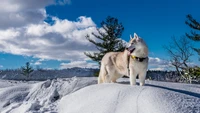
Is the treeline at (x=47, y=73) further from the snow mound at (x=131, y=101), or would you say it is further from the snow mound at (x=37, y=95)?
the snow mound at (x=131, y=101)

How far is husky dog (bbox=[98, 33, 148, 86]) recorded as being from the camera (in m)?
7.17

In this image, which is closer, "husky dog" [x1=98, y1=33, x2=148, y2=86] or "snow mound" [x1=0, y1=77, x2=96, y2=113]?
"husky dog" [x1=98, y1=33, x2=148, y2=86]

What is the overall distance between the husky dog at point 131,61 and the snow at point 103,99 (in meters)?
0.43

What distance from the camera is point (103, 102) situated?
6.40 m

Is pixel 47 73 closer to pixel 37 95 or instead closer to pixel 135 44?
pixel 37 95

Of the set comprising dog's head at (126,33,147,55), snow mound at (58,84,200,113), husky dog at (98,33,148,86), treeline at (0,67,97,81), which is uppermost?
treeline at (0,67,97,81)

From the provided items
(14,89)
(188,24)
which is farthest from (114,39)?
(14,89)

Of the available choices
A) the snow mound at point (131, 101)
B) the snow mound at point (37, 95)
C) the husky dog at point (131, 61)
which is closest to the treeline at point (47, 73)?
the snow mound at point (37, 95)

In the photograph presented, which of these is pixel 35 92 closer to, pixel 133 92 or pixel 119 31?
pixel 133 92

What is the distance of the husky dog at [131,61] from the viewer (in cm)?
717

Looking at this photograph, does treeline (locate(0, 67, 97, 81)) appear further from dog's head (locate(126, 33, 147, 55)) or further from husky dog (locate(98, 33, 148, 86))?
dog's head (locate(126, 33, 147, 55))

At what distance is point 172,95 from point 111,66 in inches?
94.6

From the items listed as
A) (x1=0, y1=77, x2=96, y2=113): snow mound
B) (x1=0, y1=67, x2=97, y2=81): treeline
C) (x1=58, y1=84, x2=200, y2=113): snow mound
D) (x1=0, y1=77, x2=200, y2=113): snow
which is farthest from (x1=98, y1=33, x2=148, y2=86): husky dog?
(x1=0, y1=67, x2=97, y2=81): treeline

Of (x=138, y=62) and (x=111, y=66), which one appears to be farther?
(x=111, y=66)
